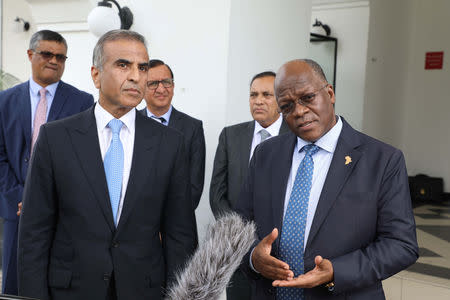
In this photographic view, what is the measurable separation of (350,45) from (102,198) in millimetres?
6692

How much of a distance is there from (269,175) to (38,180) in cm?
83

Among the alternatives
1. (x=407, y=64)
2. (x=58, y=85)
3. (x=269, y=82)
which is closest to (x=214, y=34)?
(x=269, y=82)

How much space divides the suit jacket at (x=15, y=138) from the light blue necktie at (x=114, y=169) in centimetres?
126

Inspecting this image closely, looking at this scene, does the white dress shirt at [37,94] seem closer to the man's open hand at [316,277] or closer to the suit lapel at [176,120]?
the suit lapel at [176,120]

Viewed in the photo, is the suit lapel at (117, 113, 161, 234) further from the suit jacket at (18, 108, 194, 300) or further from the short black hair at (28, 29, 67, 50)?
the short black hair at (28, 29, 67, 50)

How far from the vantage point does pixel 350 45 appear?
7.66m

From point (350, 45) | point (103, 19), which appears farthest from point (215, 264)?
point (350, 45)

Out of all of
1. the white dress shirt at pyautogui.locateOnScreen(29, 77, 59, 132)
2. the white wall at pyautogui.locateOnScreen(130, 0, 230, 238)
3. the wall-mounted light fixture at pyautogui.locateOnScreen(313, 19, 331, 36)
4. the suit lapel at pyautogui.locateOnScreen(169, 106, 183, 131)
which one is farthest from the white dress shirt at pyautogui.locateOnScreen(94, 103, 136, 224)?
the wall-mounted light fixture at pyautogui.locateOnScreen(313, 19, 331, 36)

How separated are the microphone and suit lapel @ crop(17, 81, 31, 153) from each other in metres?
2.36

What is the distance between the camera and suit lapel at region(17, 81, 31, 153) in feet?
9.36

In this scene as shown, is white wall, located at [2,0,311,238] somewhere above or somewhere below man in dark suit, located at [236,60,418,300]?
above

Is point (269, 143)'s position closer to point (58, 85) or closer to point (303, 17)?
point (58, 85)

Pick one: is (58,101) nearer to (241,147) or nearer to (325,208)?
(241,147)

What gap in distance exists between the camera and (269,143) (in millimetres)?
1899
